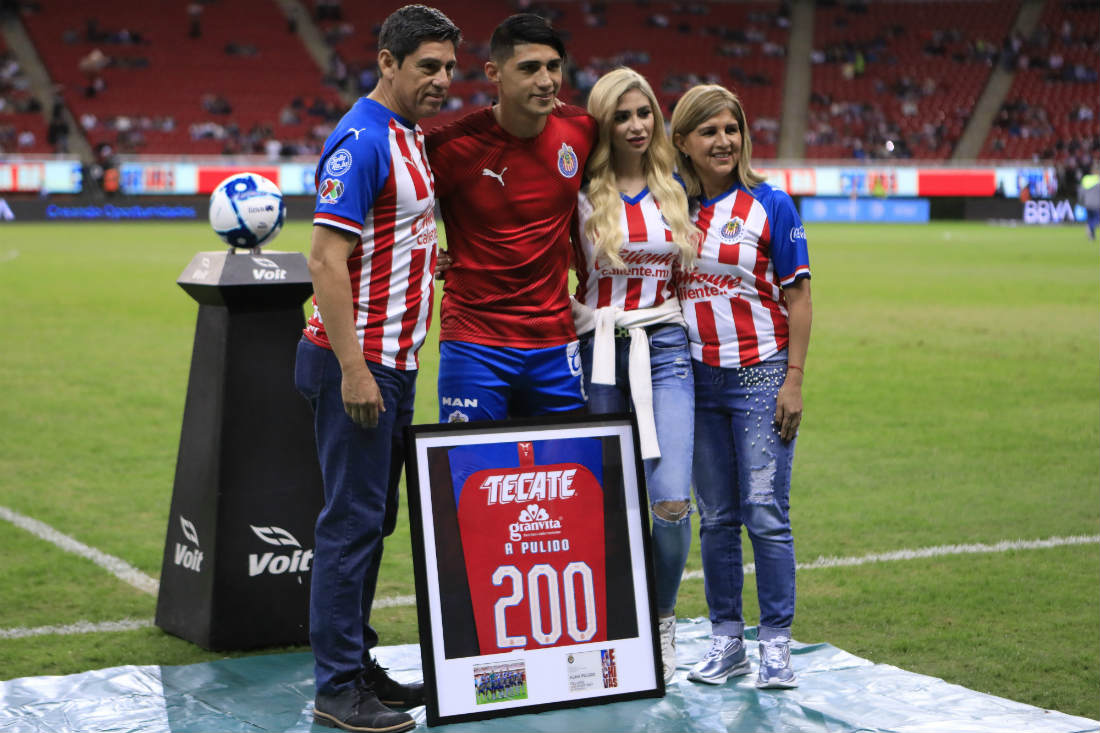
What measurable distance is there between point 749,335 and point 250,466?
186 cm

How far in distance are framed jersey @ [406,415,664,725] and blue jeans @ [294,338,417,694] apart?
0.12 metres

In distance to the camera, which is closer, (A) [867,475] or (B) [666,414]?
(B) [666,414]

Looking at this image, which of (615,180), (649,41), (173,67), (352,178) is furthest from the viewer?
(649,41)

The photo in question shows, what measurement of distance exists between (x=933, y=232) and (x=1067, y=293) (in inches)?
576

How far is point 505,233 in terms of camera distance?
3.98 m

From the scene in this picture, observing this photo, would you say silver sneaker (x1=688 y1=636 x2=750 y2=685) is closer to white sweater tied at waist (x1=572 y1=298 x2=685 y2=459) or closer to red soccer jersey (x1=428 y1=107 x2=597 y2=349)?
white sweater tied at waist (x1=572 y1=298 x2=685 y2=459)

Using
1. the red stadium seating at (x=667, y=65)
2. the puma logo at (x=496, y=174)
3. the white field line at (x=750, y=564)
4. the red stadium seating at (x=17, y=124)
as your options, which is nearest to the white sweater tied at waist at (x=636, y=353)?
the puma logo at (x=496, y=174)

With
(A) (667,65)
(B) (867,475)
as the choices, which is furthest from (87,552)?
(A) (667,65)

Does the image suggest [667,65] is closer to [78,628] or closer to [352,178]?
[78,628]

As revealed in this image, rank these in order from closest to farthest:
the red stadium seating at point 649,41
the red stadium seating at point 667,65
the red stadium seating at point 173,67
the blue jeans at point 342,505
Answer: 1. the blue jeans at point 342,505
2. the red stadium seating at point 173,67
3. the red stadium seating at point 667,65
4. the red stadium seating at point 649,41

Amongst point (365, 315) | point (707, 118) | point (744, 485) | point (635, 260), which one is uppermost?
point (707, 118)

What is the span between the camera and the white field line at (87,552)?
5.53 m

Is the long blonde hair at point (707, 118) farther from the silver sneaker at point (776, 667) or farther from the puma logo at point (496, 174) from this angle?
Answer: the silver sneaker at point (776, 667)

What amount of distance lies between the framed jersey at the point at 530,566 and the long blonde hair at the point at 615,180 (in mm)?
578
